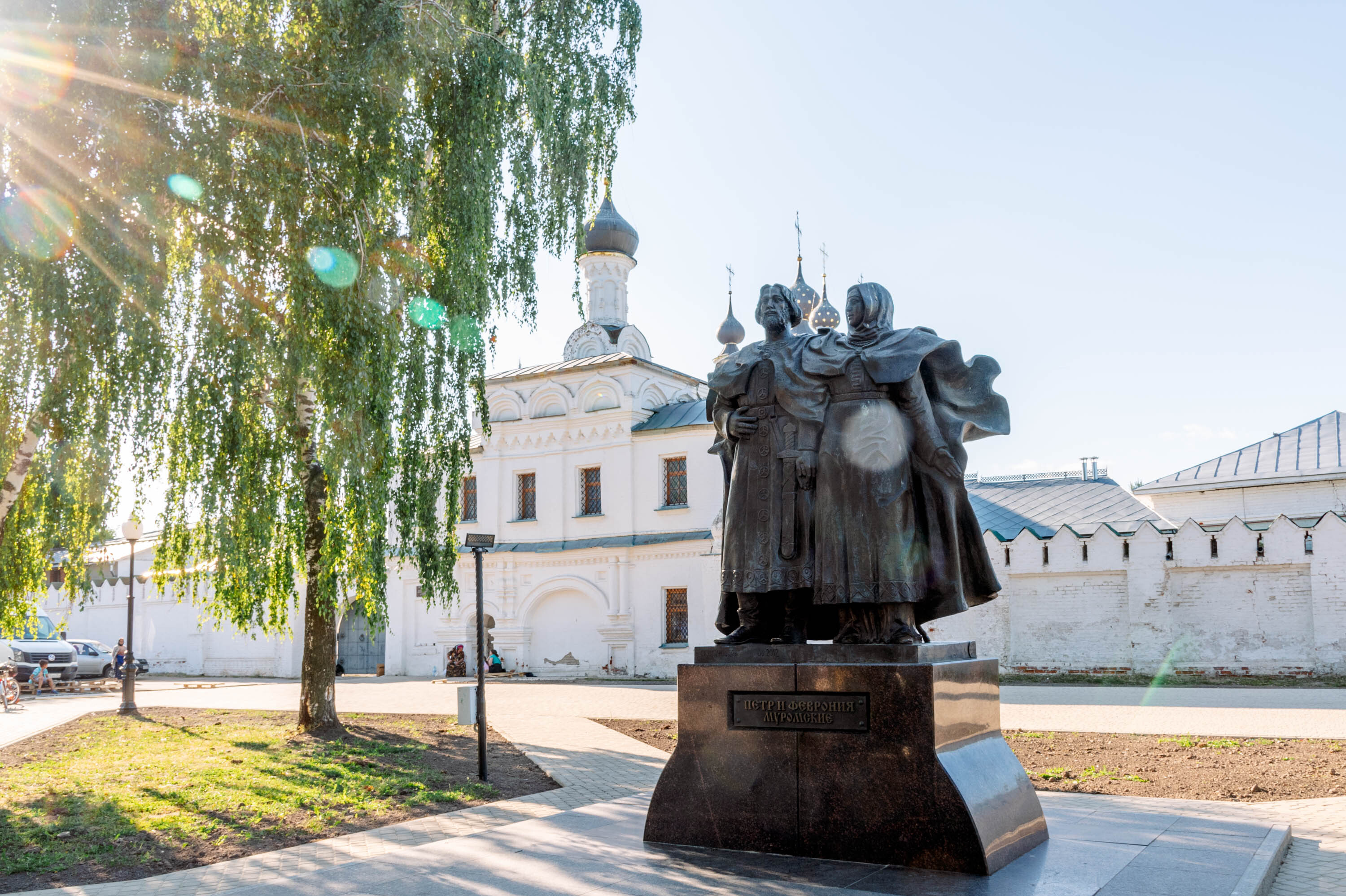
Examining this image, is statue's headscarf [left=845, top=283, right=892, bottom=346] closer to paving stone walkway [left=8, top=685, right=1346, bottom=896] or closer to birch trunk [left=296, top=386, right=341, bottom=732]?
paving stone walkway [left=8, top=685, right=1346, bottom=896]

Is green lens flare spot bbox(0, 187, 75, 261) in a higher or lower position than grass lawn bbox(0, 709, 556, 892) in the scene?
higher

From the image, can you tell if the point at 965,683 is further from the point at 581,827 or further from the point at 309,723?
the point at 309,723

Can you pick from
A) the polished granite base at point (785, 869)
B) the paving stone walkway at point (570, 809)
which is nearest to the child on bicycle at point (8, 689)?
the paving stone walkway at point (570, 809)

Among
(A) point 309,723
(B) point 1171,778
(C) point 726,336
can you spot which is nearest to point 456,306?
(A) point 309,723

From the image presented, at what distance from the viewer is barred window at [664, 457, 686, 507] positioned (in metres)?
26.5

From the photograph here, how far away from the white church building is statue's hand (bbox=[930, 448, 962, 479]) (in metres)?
16.8

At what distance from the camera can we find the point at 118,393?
733 cm

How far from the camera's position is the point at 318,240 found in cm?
817

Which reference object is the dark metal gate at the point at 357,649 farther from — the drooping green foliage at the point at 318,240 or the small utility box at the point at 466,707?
the small utility box at the point at 466,707

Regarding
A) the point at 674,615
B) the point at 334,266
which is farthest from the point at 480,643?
the point at 674,615

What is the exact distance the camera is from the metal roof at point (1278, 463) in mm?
24672

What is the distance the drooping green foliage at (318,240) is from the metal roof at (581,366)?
15509 mm

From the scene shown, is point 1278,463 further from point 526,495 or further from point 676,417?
point 526,495

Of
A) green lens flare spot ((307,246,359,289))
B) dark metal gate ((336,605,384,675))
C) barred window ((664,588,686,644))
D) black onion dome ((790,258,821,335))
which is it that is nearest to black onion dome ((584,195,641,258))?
black onion dome ((790,258,821,335))
